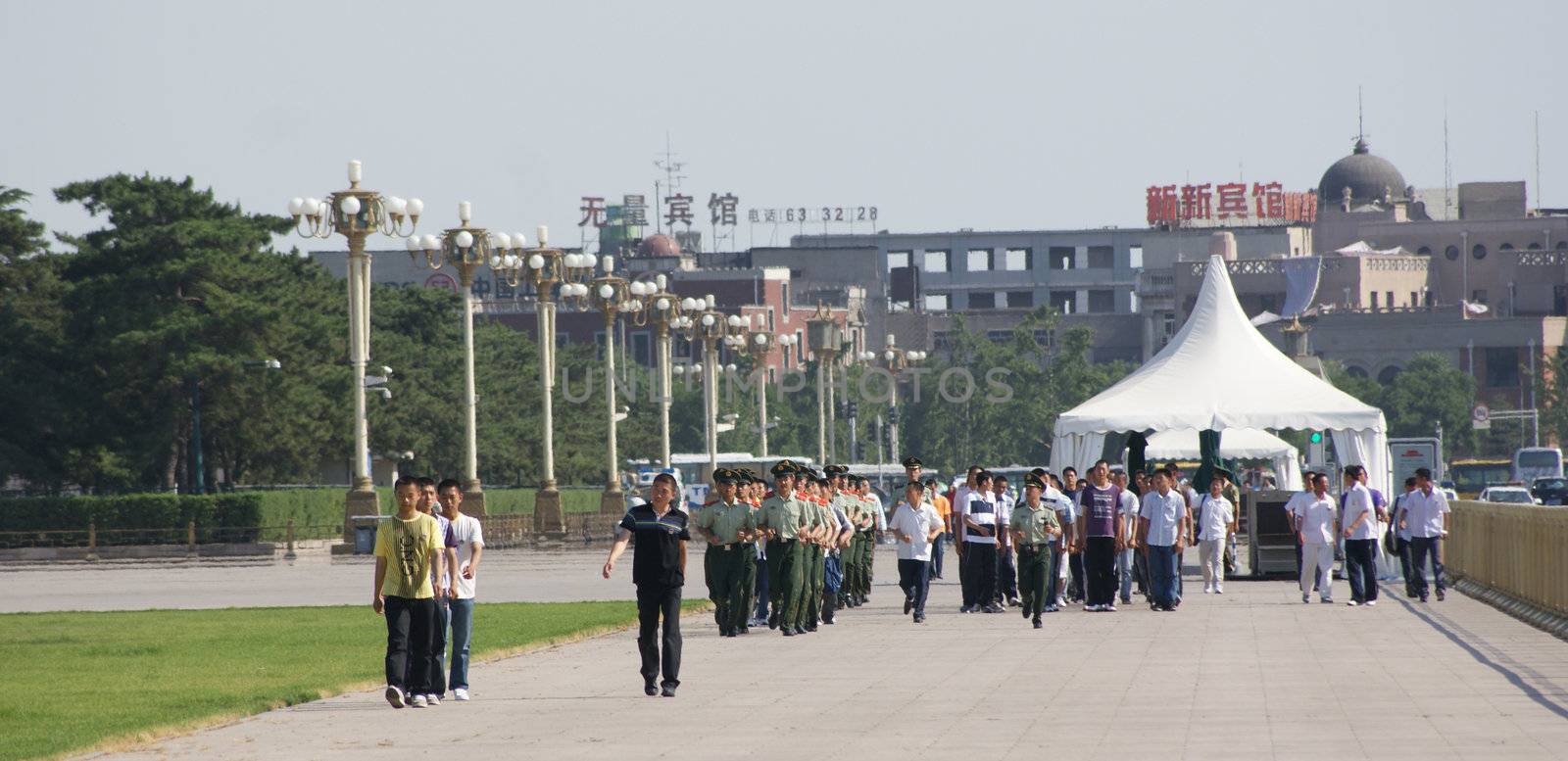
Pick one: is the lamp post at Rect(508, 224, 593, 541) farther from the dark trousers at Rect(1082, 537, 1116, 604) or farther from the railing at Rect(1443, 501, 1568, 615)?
the dark trousers at Rect(1082, 537, 1116, 604)

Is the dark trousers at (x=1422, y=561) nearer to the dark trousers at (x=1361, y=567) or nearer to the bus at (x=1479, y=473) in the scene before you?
the dark trousers at (x=1361, y=567)

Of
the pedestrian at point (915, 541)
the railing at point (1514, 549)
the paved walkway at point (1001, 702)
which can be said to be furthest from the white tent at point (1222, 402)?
the paved walkway at point (1001, 702)

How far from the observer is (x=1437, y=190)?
19975 centimetres

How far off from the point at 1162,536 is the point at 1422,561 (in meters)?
3.69

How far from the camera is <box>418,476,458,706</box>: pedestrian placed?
17.0m

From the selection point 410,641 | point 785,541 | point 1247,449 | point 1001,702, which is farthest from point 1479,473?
point 410,641

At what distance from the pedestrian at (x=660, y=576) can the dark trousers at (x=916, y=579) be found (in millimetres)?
8999

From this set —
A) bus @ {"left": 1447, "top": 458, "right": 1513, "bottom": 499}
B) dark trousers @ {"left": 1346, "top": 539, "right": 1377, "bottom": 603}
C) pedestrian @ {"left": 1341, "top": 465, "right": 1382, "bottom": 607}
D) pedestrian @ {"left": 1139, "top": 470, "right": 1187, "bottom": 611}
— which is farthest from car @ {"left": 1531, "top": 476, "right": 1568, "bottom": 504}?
pedestrian @ {"left": 1139, "top": 470, "right": 1187, "bottom": 611}

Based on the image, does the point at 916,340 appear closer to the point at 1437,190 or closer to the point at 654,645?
the point at 1437,190

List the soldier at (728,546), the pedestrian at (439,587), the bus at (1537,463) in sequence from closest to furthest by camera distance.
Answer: the pedestrian at (439,587) < the soldier at (728,546) < the bus at (1537,463)

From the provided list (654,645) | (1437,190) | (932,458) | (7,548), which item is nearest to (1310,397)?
(654,645)

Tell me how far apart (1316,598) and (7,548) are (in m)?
37.1

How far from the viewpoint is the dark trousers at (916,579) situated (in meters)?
27.0

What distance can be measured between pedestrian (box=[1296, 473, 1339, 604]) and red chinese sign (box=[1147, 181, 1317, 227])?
478 ft
